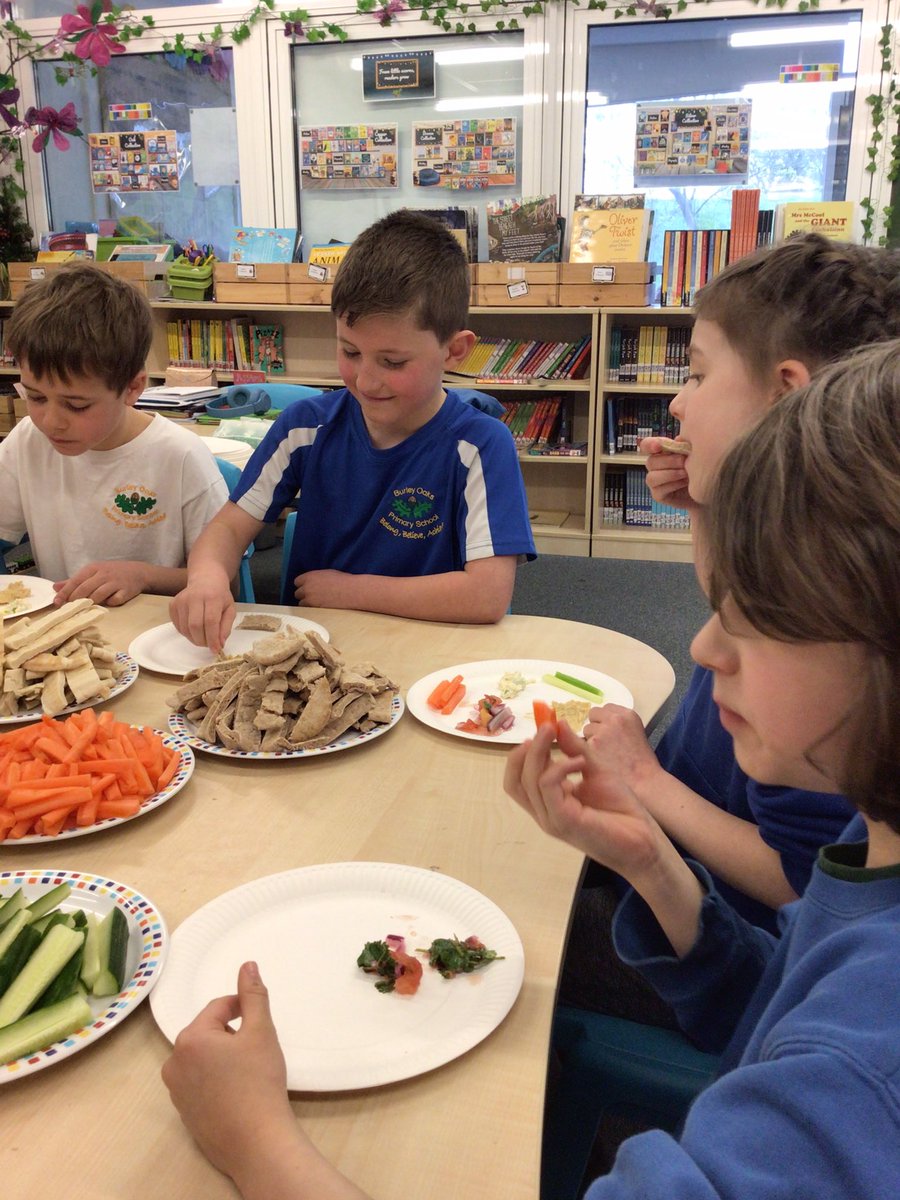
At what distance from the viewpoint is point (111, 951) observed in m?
0.73

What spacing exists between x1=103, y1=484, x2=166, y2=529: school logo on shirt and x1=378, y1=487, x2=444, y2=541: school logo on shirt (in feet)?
1.74

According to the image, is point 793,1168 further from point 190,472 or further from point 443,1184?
point 190,472

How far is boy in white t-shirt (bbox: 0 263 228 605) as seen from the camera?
180cm

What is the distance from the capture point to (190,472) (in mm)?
2023

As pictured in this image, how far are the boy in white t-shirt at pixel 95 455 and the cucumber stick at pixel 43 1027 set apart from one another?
3.73 ft

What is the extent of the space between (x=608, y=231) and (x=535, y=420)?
976 millimetres

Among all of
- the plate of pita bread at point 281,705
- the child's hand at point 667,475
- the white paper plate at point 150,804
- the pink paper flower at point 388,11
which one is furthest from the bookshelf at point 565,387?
the white paper plate at point 150,804

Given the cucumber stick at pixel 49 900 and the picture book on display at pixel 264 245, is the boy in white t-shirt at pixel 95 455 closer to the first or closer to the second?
the cucumber stick at pixel 49 900

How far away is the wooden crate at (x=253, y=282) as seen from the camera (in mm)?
4750

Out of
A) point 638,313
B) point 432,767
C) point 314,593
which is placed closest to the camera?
point 432,767

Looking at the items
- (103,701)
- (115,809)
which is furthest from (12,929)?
(103,701)

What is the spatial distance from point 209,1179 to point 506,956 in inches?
10.5

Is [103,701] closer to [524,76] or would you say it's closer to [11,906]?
[11,906]

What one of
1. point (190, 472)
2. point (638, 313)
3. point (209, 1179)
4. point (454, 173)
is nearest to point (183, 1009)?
point (209, 1179)
